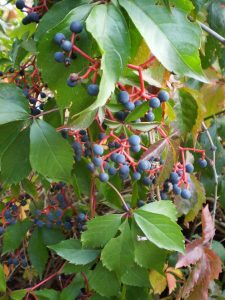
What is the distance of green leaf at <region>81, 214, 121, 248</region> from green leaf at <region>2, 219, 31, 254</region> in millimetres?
463

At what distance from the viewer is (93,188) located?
1.06m

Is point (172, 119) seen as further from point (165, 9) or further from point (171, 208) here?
point (165, 9)

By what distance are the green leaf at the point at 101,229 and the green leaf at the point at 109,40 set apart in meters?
0.37

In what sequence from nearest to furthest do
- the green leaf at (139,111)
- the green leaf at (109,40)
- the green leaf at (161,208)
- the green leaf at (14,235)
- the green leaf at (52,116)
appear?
the green leaf at (109,40) < the green leaf at (139,111) < the green leaf at (161,208) < the green leaf at (52,116) < the green leaf at (14,235)

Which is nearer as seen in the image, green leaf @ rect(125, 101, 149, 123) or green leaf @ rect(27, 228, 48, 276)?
green leaf @ rect(125, 101, 149, 123)

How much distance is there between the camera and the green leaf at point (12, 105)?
817 mm

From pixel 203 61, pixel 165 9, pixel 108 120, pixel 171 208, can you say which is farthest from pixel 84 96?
pixel 203 61

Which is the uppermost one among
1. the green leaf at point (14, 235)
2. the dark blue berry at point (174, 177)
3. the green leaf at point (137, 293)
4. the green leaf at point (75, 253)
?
the dark blue berry at point (174, 177)

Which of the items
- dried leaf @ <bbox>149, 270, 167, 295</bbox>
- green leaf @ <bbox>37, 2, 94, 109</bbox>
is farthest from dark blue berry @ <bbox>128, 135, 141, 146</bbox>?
dried leaf @ <bbox>149, 270, 167, 295</bbox>

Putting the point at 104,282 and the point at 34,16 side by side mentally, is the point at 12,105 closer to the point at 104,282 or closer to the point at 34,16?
the point at 34,16

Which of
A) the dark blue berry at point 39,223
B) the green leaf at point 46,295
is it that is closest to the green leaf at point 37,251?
the dark blue berry at point 39,223

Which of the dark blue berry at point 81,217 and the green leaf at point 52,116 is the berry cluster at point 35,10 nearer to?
the green leaf at point 52,116

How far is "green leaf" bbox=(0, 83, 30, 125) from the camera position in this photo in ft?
2.68

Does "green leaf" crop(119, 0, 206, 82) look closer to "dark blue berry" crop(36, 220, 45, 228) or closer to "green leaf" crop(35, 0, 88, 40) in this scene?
"green leaf" crop(35, 0, 88, 40)
